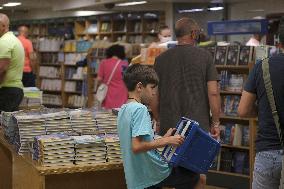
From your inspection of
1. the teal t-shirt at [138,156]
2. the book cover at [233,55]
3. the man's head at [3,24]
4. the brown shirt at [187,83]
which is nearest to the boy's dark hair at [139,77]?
the teal t-shirt at [138,156]

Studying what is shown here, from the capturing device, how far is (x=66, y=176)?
3.72m

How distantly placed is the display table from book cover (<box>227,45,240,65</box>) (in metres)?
2.92

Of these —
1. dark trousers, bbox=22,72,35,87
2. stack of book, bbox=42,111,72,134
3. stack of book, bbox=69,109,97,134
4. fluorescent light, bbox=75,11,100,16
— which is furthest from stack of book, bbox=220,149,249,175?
fluorescent light, bbox=75,11,100,16

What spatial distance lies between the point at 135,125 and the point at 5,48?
2.61 meters

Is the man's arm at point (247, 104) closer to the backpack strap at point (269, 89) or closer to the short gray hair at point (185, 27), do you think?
the backpack strap at point (269, 89)

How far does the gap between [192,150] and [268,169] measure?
46 cm

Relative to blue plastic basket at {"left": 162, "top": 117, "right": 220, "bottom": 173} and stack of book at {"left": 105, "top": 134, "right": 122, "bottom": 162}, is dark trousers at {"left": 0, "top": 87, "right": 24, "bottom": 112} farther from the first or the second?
blue plastic basket at {"left": 162, "top": 117, "right": 220, "bottom": 173}

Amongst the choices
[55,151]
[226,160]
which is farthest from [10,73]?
[226,160]

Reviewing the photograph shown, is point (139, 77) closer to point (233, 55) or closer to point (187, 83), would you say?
point (187, 83)

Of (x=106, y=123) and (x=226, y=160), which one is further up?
(x=106, y=123)

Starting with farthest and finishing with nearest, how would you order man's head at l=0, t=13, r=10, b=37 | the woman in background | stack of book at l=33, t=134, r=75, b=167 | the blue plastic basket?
the woman in background → man's head at l=0, t=13, r=10, b=37 → stack of book at l=33, t=134, r=75, b=167 → the blue plastic basket

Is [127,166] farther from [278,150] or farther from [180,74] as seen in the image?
[180,74]

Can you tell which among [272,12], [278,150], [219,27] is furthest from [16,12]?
[278,150]

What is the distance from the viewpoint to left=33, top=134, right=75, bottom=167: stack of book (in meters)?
3.47
